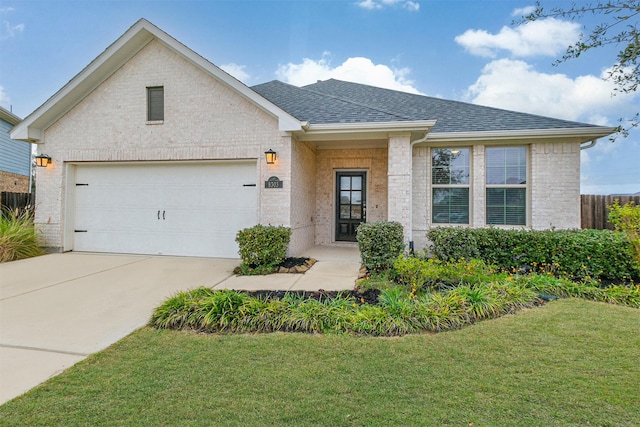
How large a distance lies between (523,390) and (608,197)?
9.10 m

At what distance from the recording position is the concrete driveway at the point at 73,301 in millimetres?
2801

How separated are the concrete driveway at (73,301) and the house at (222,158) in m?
1.16

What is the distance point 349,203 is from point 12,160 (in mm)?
15650

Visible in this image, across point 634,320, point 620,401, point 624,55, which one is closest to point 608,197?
point 634,320

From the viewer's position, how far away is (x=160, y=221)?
779cm

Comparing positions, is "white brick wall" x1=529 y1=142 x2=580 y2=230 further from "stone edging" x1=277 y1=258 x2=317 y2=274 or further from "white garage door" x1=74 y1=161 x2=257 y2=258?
"white garage door" x1=74 y1=161 x2=257 y2=258

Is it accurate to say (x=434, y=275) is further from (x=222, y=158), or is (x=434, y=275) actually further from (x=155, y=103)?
(x=155, y=103)

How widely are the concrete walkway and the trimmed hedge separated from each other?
7.06 feet

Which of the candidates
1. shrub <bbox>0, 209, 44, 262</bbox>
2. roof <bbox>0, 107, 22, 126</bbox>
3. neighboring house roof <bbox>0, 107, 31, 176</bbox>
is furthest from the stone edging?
roof <bbox>0, 107, 22, 126</bbox>

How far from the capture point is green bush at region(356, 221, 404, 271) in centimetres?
593

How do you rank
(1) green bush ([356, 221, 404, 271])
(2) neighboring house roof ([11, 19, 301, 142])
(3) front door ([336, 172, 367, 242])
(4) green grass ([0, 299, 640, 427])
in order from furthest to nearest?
(3) front door ([336, 172, 367, 242]) → (2) neighboring house roof ([11, 19, 301, 142]) → (1) green bush ([356, 221, 404, 271]) → (4) green grass ([0, 299, 640, 427])

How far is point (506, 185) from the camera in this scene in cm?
787

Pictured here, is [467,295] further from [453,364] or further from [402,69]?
[402,69]

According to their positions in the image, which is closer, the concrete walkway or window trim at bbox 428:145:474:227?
the concrete walkway
